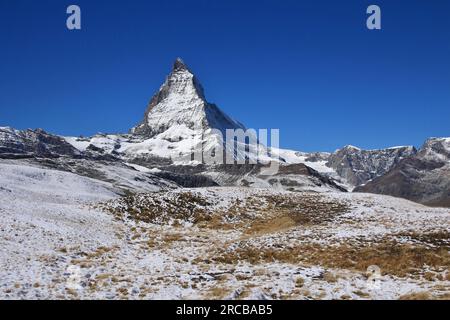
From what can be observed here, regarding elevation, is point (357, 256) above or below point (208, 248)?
below

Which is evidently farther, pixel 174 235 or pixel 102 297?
pixel 174 235

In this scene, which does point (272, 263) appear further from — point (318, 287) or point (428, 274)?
point (428, 274)

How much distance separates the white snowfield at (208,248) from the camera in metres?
22.4

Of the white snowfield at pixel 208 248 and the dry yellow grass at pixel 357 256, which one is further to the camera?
the dry yellow grass at pixel 357 256

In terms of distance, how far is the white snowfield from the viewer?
2244cm

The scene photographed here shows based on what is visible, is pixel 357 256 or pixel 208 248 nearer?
pixel 357 256

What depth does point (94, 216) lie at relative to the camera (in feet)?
135

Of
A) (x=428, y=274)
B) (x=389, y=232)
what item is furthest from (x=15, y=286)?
(x=389, y=232)

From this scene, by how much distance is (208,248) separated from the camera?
33.7 m

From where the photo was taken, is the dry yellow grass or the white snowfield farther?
the dry yellow grass
